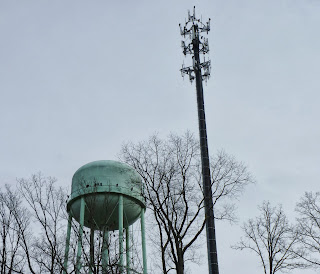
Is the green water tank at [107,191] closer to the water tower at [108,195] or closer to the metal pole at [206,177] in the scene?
the water tower at [108,195]

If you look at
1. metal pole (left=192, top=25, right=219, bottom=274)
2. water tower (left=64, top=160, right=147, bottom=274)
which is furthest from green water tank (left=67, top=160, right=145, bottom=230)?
metal pole (left=192, top=25, right=219, bottom=274)

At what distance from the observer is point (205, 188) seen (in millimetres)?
17953

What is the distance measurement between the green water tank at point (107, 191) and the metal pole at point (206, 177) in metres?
4.30

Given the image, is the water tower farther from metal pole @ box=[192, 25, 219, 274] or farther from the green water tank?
metal pole @ box=[192, 25, 219, 274]

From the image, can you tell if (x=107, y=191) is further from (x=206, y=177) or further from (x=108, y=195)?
(x=206, y=177)

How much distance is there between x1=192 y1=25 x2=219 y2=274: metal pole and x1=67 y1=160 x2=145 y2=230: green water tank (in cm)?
430

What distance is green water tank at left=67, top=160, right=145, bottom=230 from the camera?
21734 millimetres

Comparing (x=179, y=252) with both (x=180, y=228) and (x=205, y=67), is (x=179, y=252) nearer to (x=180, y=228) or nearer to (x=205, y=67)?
(x=180, y=228)

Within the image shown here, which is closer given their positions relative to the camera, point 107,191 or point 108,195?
point 108,195

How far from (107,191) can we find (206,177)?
231 inches

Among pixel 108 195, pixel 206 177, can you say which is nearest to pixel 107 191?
pixel 108 195

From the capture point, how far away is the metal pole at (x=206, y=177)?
1576 centimetres

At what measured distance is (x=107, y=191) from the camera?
21.8 m

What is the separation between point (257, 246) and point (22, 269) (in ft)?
36.9
